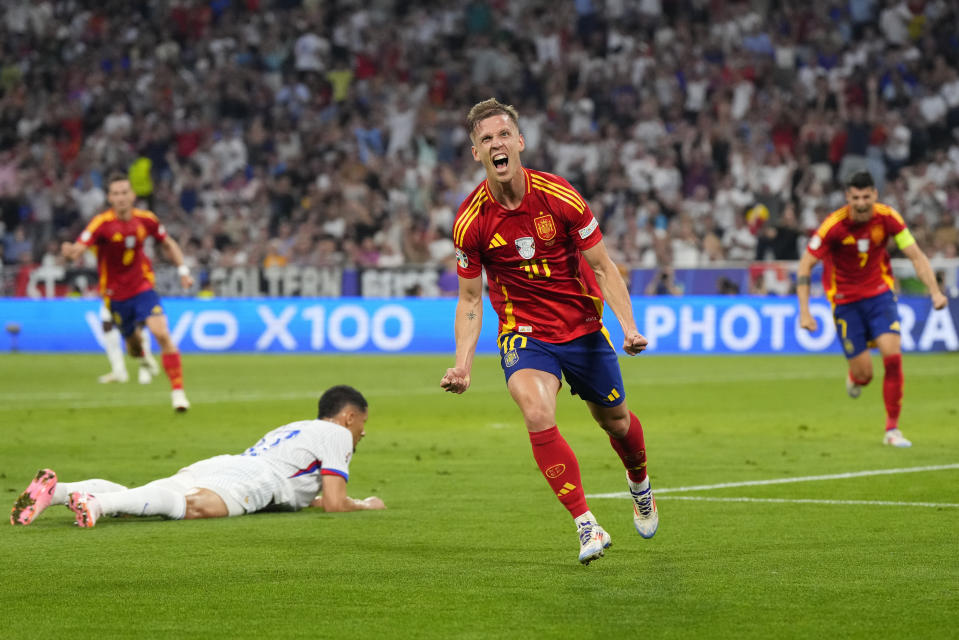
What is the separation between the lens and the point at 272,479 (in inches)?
368

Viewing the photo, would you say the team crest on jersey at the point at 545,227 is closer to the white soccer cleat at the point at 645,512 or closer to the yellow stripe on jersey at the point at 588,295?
the yellow stripe on jersey at the point at 588,295

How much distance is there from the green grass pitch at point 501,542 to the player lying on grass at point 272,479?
5.1 inches

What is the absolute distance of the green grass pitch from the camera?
20.0 ft

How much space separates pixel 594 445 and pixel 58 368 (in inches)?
547

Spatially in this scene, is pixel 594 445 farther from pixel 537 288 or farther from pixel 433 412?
pixel 537 288

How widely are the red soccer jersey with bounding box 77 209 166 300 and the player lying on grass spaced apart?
9.09 m

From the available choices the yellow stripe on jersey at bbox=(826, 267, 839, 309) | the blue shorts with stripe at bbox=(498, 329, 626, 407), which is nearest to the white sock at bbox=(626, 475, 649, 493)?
the blue shorts with stripe at bbox=(498, 329, 626, 407)

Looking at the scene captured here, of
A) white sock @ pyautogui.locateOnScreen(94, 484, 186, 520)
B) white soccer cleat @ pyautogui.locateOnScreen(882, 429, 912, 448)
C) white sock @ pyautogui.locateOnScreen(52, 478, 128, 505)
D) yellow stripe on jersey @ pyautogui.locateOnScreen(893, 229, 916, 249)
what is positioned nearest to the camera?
white sock @ pyautogui.locateOnScreen(52, 478, 128, 505)

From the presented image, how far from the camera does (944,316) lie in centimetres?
2658

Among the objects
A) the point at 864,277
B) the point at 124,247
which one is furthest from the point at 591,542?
the point at 124,247

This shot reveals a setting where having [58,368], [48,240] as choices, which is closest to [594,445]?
[58,368]

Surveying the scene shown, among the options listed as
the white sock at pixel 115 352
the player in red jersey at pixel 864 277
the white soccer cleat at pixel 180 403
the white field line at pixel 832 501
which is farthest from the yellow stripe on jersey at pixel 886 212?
the white sock at pixel 115 352

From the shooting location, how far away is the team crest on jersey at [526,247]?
775 centimetres

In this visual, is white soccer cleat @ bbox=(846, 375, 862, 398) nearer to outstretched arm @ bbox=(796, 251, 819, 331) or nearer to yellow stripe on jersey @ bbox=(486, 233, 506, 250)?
outstretched arm @ bbox=(796, 251, 819, 331)
